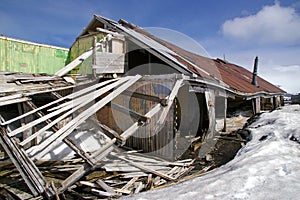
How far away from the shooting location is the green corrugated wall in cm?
1027

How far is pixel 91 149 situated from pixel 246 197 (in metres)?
6.28

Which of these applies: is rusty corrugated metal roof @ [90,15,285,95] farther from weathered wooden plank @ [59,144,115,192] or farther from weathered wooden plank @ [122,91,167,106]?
weathered wooden plank @ [59,144,115,192]

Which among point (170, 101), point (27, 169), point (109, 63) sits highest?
point (109, 63)

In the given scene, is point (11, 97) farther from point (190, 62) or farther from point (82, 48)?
point (82, 48)

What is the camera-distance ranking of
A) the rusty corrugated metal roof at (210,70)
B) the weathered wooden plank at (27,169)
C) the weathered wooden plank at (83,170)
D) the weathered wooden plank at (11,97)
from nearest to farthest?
the weathered wooden plank at (27,169)
the weathered wooden plank at (83,170)
the weathered wooden plank at (11,97)
the rusty corrugated metal roof at (210,70)

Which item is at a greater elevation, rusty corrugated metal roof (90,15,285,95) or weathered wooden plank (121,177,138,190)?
rusty corrugated metal roof (90,15,285,95)

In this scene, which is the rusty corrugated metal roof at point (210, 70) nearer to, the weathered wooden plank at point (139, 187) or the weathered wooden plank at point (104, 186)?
the weathered wooden plank at point (139, 187)

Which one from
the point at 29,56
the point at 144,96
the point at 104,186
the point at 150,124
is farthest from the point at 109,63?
the point at 29,56

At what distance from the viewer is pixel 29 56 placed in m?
11.2

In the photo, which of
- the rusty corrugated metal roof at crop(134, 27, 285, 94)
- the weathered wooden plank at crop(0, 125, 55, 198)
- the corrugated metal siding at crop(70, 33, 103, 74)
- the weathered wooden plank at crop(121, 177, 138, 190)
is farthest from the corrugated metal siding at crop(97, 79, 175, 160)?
the weathered wooden plank at crop(0, 125, 55, 198)

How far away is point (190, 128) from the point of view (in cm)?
931

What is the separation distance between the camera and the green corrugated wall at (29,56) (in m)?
10.3

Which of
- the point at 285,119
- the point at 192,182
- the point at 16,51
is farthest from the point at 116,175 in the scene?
the point at 16,51

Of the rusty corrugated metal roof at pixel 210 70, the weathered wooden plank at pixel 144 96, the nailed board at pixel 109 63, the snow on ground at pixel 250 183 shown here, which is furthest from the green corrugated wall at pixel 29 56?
the snow on ground at pixel 250 183
